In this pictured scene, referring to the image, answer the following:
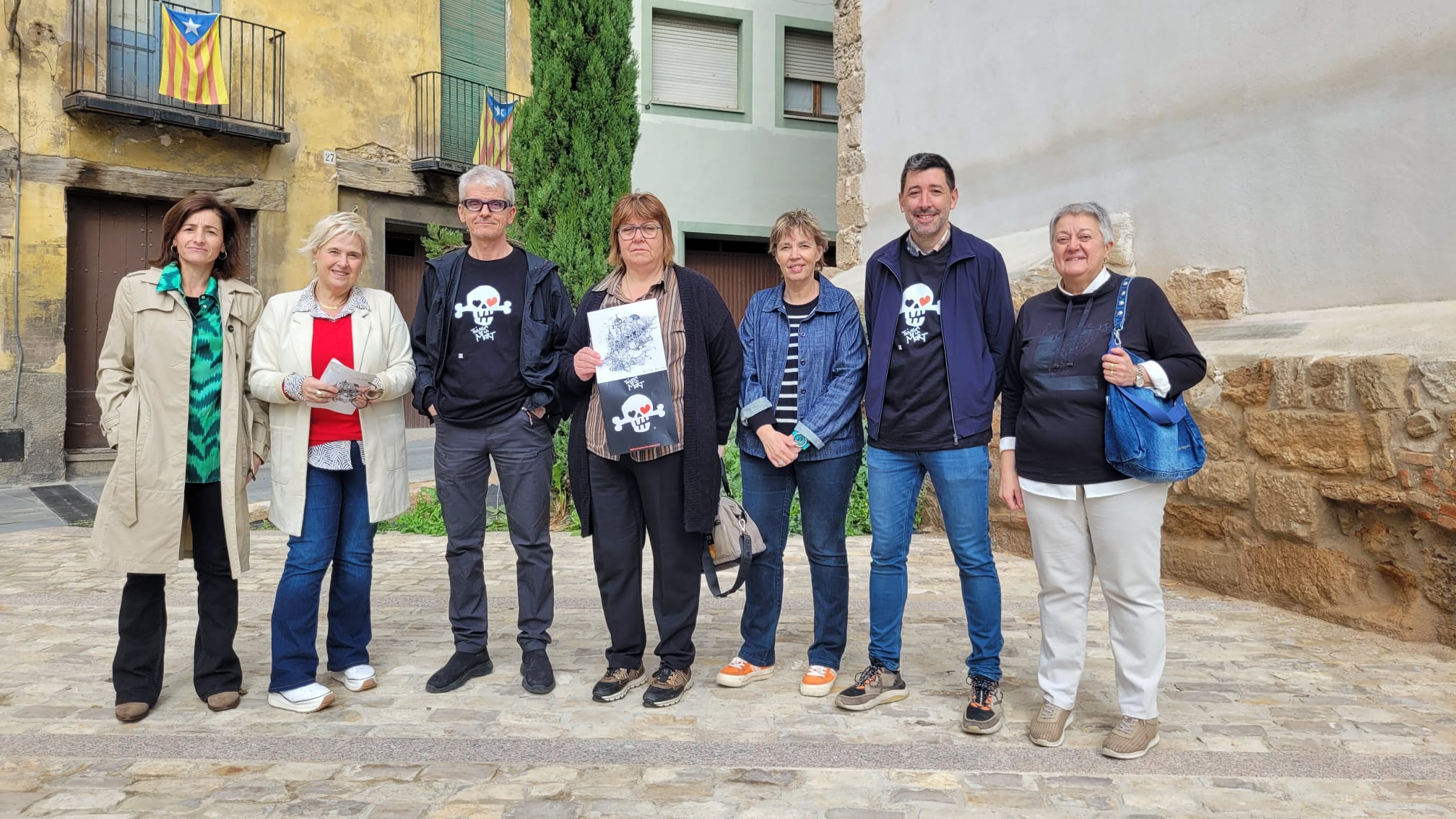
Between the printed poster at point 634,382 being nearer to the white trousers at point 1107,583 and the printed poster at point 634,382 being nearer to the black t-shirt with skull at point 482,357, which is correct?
the black t-shirt with skull at point 482,357

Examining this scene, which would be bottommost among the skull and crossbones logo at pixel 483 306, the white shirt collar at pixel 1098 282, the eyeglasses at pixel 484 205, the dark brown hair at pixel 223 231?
the skull and crossbones logo at pixel 483 306

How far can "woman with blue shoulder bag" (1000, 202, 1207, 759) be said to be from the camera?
11.3 feet

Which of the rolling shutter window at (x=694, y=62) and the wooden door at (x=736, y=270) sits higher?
the rolling shutter window at (x=694, y=62)

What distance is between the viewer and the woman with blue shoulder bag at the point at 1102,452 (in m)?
3.45

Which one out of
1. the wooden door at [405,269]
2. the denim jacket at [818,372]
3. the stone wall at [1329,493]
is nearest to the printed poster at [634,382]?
the denim jacket at [818,372]

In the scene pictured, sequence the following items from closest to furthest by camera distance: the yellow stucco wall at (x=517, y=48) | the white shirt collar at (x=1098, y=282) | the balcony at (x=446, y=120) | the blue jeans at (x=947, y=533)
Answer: the white shirt collar at (x=1098, y=282) < the blue jeans at (x=947, y=533) < the balcony at (x=446, y=120) < the yellow stucco wall at (x=517, y=48)

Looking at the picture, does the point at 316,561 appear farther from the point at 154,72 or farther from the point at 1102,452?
the point at 154,72

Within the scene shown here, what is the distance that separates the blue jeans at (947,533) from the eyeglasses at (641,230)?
1.10 m

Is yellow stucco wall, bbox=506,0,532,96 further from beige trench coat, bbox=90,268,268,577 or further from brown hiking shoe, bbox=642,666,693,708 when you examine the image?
brown hiking shoe, bbox=642,666,693,708

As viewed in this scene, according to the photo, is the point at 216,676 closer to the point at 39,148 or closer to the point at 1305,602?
the point at 1305,602

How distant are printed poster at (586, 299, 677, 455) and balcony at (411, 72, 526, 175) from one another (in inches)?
433

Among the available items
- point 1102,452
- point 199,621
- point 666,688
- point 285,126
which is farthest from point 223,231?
point 285,126

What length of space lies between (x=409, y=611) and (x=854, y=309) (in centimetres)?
285

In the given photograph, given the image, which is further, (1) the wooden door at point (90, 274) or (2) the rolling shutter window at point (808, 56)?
(2) the rolling shutter window at point (808, 56)
